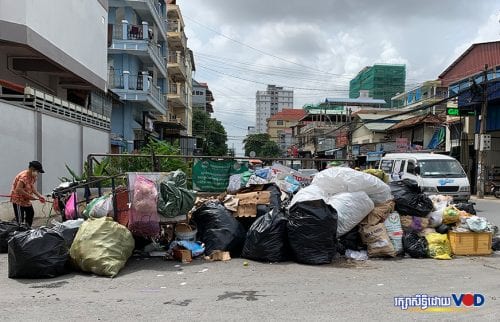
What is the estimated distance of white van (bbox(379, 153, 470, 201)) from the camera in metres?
14.3

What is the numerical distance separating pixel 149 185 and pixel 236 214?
4.97ft

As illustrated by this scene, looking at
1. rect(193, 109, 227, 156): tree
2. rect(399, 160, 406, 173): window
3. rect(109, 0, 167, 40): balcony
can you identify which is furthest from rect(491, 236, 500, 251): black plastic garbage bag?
rect(193, 109, 227, 156): tree

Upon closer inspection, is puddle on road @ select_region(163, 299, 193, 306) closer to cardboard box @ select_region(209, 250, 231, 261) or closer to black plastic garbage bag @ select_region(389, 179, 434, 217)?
cardboard box @ select_region(209, 250, 231, 261)

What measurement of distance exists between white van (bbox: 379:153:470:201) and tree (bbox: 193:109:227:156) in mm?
55125

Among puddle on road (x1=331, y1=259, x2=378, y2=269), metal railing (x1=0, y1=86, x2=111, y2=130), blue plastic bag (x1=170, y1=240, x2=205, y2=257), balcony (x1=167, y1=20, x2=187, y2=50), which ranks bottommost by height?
puddle on road (x1=331, y1=259, x2=378, y2=269)

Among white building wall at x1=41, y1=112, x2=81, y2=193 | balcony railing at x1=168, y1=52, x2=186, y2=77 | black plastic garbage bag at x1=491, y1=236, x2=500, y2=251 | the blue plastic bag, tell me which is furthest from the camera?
balcony railing at x1=168, y1=52, x2=186, y2=77

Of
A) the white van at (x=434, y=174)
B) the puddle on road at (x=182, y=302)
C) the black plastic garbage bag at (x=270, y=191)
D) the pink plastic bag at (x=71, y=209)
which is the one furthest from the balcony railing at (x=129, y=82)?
the puddle on road at (x=182, y=302)

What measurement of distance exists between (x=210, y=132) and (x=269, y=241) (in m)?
67.5

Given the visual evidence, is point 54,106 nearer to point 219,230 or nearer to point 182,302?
point 219,230

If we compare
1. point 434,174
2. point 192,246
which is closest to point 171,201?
point 192,246

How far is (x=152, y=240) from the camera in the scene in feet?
24.7

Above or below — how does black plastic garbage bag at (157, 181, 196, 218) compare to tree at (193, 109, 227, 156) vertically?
below

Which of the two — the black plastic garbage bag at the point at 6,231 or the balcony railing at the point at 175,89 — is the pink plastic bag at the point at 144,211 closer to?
the black plastic garbage bag at the point at 6,231

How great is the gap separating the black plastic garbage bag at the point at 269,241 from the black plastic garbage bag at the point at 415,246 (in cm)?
197
